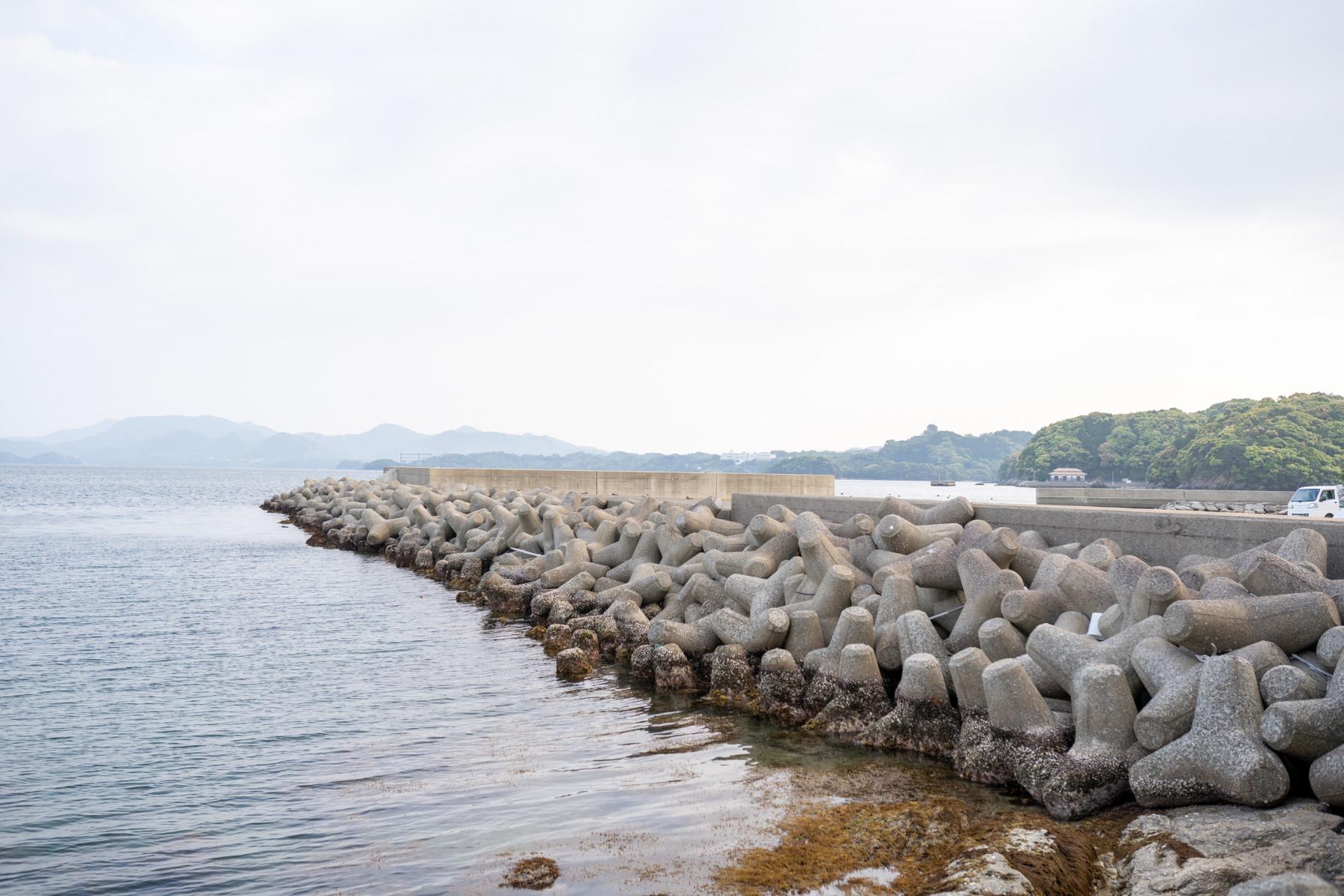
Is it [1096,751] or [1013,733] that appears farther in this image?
[1013,733]

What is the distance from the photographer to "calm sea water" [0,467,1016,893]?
4395mm

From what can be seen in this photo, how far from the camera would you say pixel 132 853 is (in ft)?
15.1

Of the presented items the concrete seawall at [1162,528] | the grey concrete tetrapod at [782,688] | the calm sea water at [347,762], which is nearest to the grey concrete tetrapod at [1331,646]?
the concrete seawall at [1162,528]

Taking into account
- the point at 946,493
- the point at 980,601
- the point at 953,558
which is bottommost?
the point at 946,493

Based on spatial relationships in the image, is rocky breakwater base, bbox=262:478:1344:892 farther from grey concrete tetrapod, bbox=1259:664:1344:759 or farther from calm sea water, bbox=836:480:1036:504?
calm sea water, bbox=836:480:1036:504

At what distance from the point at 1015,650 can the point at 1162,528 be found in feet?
6.73

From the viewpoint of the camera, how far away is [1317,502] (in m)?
18.3

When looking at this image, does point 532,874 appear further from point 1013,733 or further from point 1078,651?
point 1078,651

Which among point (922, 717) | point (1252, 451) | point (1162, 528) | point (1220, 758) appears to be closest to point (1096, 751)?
point (1220, 758)

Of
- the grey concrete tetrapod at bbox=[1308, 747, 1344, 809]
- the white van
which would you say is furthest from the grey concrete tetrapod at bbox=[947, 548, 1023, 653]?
the white van

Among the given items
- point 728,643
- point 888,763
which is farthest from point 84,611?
point 888,763

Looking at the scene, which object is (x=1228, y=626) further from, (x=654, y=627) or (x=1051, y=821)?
(x=654, y=627)

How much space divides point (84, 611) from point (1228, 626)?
13.1 metres

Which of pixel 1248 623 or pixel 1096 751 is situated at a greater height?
pixel 1248 623
